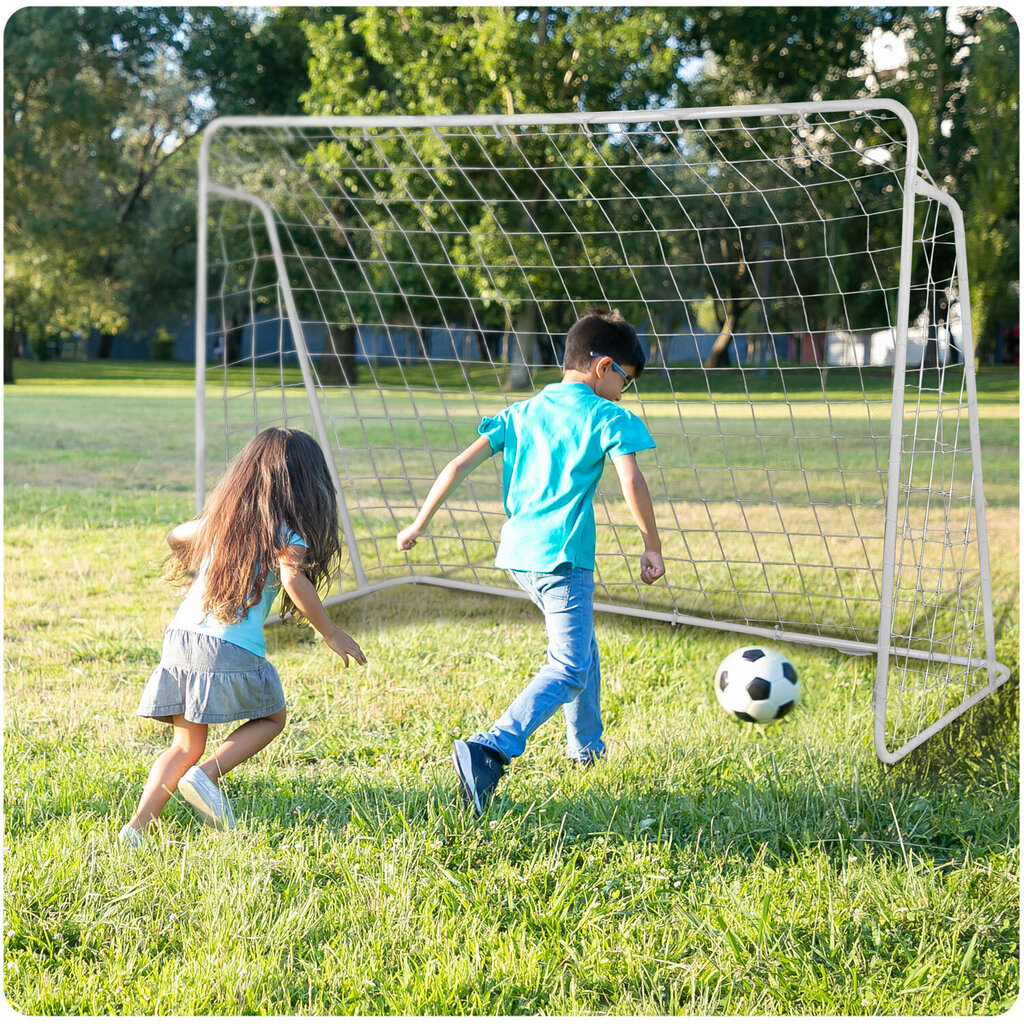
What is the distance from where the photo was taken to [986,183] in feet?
72.0

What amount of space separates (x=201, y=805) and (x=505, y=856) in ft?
2.76

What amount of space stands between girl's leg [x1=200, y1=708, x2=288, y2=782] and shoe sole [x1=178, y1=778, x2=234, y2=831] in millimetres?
75

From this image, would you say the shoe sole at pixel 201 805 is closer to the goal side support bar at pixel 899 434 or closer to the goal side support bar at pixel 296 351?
the goal side support bar at pixel 296 351

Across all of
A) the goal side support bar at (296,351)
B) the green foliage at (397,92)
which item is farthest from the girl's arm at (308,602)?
the green foliage at (397,92)

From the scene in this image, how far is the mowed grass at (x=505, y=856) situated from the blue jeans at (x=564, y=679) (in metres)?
0.15

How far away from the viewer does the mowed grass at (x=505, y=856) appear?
6.75 ft

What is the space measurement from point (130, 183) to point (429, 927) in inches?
1211

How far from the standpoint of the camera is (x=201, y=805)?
2.59 metres

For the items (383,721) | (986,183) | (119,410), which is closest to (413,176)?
(119,410)

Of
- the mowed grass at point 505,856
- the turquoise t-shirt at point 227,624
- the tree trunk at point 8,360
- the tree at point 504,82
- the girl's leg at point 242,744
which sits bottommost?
the mowed grass at point 505,856

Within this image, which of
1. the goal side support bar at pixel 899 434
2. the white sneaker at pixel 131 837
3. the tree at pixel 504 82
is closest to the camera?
the white sneaker at pixel 131 837

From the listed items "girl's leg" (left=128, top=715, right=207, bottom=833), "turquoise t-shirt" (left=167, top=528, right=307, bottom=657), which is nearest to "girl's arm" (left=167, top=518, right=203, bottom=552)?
"turquoise t-shirt" (left=167, top=528, right=307, bottom=657)

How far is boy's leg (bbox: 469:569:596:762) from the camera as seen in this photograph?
287 cm

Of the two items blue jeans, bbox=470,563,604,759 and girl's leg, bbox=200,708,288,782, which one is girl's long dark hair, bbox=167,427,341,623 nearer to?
girl's leg, bbox=200,708,288,782
